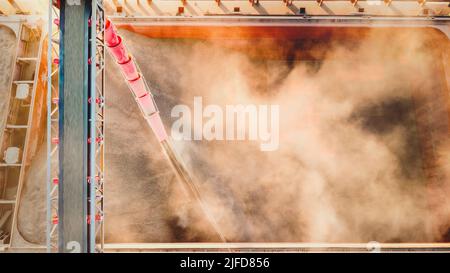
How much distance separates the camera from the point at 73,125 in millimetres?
6738

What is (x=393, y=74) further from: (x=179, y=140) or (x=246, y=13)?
(x=179, y=140)

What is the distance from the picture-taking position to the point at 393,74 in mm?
11234

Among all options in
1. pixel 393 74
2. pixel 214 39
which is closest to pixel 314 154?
pixel 393 74
